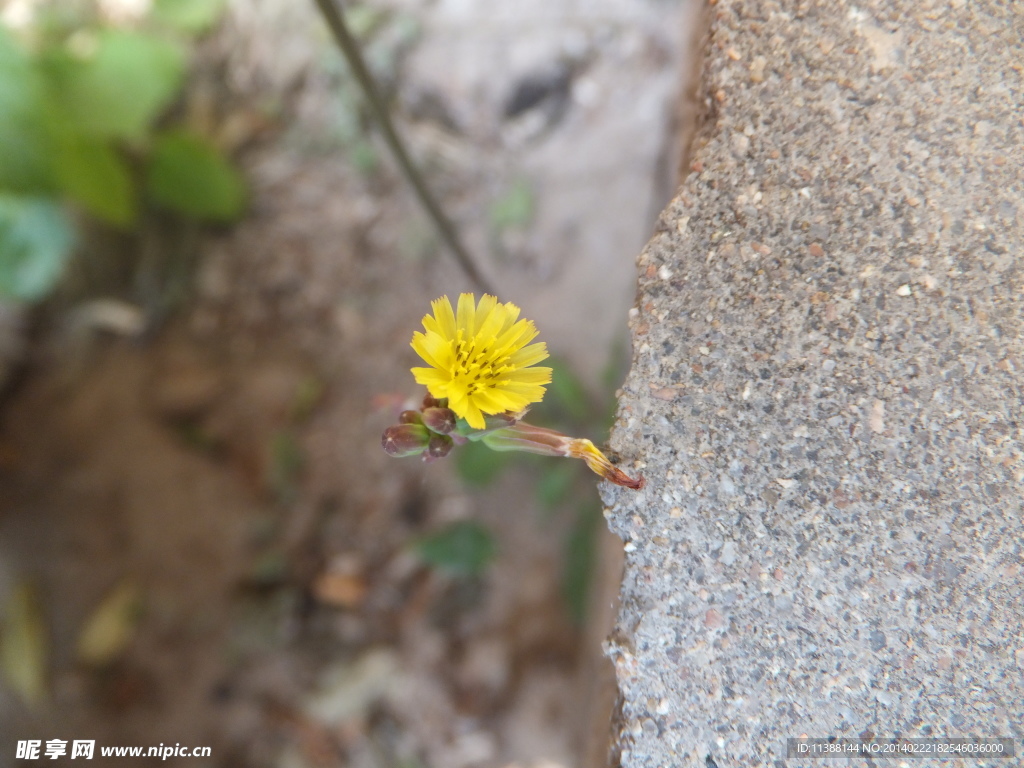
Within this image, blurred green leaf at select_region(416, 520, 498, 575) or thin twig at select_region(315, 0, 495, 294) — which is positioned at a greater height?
thin twig at select_region(315, 0, 495, 294)

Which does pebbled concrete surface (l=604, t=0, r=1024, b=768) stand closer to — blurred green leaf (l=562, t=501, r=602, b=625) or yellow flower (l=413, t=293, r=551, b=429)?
yellow flower (l=413, t=293, r=551, b=429)

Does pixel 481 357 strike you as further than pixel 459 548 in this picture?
No

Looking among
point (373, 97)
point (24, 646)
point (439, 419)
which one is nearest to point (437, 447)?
point (439, 419)

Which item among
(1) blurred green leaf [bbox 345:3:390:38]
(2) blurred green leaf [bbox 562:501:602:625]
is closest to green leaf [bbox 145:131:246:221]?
(1) blurred green leaf [bbox 345:3:390:38]

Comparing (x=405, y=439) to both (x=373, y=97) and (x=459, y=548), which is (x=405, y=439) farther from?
(x=459, y=548)

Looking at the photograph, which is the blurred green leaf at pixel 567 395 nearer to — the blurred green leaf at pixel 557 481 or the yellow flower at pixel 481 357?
the blurred green leaf at pixel 557 481
